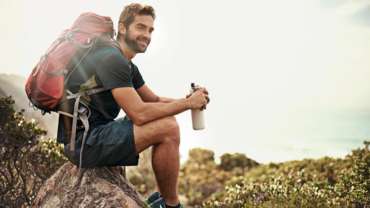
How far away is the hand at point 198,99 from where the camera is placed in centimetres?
496

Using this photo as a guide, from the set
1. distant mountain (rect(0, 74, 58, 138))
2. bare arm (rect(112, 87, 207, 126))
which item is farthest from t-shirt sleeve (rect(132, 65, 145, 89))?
distant mountain (rect(0, 74, 58, 138))

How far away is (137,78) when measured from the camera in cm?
582

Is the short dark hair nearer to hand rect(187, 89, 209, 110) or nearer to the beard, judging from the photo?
the beard

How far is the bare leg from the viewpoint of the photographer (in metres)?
4.70

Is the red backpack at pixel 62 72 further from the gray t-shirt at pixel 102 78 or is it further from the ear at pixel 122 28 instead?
the ear at pixel 122 28

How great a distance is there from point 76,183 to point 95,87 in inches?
35.9

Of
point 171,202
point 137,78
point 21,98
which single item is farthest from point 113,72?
point 21,98

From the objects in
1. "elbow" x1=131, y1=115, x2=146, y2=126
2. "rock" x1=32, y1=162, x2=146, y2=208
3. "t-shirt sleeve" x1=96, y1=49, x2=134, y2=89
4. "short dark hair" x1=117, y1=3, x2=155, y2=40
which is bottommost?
"rock" x1=32, y1=162, x2=146, y2=208

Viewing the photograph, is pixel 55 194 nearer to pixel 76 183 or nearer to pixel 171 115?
pixel 76 183

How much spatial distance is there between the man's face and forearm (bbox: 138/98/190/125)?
910 mm

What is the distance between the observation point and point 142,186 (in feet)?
83.3

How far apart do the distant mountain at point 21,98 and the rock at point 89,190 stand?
370 inches

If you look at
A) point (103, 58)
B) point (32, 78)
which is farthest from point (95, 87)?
point (32, 78)

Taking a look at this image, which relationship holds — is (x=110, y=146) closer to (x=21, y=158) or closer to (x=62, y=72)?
(x=62, y=72)
